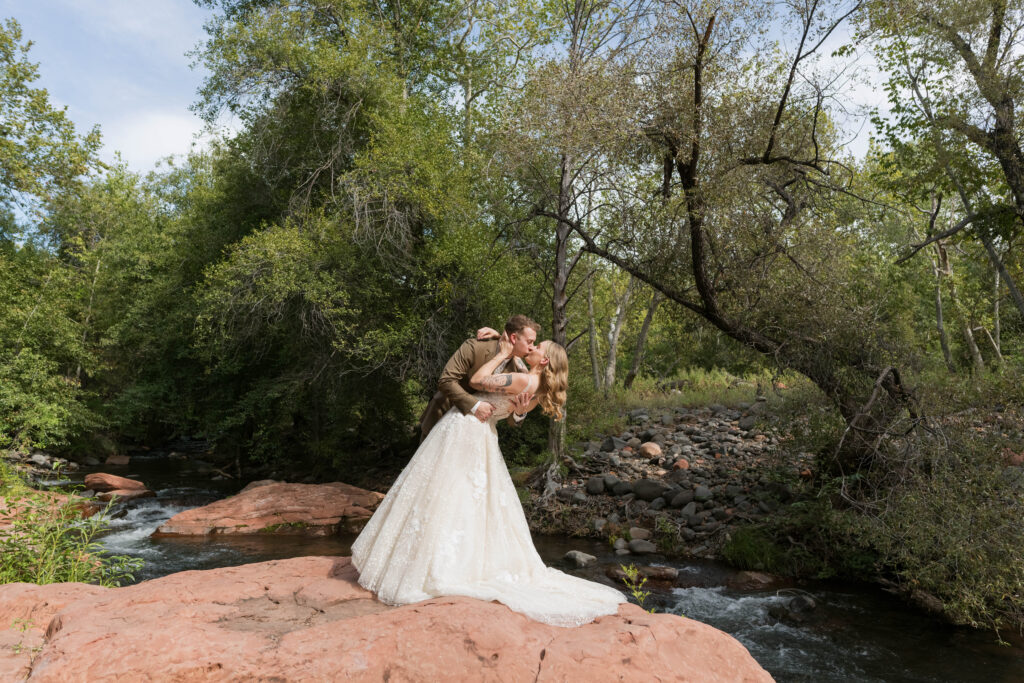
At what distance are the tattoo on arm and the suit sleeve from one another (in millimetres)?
181

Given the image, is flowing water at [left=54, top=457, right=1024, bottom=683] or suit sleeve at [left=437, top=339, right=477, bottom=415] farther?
flowing water at [left=54, top=457, right=1024, bottom=683]

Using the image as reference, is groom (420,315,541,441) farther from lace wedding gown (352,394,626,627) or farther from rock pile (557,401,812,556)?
rock pile (557,401,812,556)

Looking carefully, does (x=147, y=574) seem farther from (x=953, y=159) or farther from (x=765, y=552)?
(x=953, y=159)

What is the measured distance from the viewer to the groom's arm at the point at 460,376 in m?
5.07

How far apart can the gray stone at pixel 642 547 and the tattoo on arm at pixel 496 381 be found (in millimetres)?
8069

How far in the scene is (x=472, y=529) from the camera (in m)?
4.80

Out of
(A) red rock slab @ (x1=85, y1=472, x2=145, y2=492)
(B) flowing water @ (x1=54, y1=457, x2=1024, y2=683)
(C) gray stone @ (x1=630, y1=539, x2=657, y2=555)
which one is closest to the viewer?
(B) flowing water @ (x1=54, y1=457, x2=1024, y2=683)

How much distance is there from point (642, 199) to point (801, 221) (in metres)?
2.95

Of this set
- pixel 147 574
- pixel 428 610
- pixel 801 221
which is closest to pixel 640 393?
pixel 801 221

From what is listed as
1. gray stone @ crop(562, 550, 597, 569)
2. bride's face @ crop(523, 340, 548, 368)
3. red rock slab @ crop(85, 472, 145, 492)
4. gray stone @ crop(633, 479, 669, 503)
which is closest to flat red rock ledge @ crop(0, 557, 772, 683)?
bride's face @ crop(523, 340, 548, 368)

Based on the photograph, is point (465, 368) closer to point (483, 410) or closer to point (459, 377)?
point (459, 377)

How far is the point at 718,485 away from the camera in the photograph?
45.1ft

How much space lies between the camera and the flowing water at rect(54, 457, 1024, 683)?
7473 mm

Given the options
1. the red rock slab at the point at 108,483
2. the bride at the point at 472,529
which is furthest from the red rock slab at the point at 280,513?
the bride at the point at 472,529
